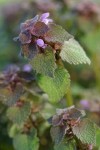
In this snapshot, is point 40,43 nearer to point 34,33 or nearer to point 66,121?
point 34,33

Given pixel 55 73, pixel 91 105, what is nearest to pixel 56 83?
pixel 55 73

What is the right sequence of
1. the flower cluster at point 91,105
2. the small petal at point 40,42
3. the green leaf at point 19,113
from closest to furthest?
the small petal at point 40,42
the green leaf at point 19,113
the flower cluster at point 91,105

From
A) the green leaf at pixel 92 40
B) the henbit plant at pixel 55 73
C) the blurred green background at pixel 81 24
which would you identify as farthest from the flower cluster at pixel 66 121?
the green leaf at pixel 92 40

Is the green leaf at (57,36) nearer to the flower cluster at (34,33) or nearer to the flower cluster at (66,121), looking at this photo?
the flower cluster at (34,33)

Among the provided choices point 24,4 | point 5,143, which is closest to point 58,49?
point 5,143

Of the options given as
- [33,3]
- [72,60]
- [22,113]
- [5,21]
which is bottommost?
[5,21]

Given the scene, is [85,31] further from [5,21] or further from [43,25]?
[43,25]
